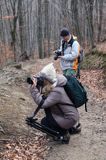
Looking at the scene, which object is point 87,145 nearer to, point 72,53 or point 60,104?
point 60,104

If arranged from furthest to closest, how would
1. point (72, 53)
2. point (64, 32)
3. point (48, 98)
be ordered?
point (72, 53) < point (64, 32) < point (48, 98)

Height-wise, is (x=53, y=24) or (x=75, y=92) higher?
(x=75, y=92)

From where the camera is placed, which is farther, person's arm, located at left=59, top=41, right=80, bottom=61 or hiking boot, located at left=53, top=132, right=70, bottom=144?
person's arm, located at left=59, top=41, right=80, bottom=61

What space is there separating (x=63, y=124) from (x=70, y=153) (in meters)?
0.55

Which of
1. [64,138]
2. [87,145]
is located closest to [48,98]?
[64,138]

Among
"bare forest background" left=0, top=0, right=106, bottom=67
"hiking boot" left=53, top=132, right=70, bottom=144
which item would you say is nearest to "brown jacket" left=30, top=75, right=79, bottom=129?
"hiking boot" left=53, top=132, right=70, bottom=144

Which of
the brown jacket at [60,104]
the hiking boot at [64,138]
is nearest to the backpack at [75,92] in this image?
the brown jacket at [60,104]

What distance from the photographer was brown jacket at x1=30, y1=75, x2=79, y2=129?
6.87 meters

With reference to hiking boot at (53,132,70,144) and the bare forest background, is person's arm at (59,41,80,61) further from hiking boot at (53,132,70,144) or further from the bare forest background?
the bare forest background

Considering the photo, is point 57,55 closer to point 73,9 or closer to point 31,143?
point 31,143

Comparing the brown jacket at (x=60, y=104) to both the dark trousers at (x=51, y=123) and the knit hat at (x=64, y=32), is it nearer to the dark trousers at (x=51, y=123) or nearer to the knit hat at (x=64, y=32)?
the dark trousers at (x=51, y=123)

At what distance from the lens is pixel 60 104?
7039mm

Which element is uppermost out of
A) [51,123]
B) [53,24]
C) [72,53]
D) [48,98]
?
[72,53]

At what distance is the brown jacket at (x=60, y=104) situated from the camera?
687cm
